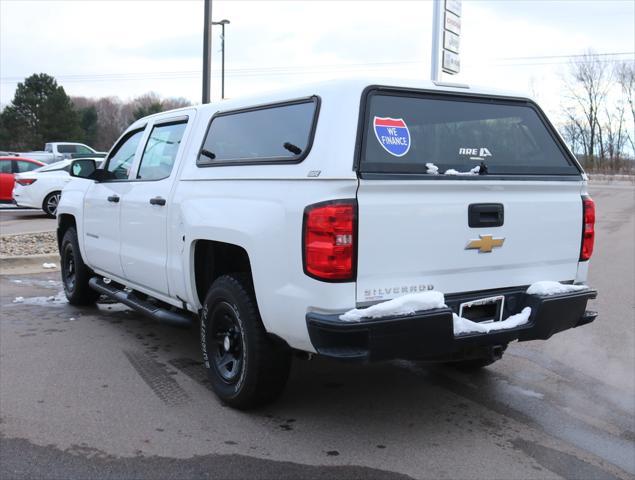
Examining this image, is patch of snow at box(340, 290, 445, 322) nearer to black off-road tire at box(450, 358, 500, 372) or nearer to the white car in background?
black off-road tire at box(450, 358, 500, 372)

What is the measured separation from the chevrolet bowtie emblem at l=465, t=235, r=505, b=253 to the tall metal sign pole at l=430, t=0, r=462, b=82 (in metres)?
7.54

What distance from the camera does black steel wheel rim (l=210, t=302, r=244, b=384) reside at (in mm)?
4148

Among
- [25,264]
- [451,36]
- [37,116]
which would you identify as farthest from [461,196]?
[37,116]

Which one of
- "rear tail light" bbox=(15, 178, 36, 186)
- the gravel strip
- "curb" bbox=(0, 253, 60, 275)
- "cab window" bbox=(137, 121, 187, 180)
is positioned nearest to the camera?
"cab window" bbox=(137, 121, 187, 180)

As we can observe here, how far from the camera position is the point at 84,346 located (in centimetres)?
566

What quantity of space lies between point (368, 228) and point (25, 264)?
780 cm

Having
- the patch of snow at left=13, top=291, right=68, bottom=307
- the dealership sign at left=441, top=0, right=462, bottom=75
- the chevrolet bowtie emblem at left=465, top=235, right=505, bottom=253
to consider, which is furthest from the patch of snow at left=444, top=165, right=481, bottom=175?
the dealership sign at left=441, top=0, right=462, bottom=75

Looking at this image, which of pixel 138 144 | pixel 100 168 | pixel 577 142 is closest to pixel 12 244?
pixel 100 168

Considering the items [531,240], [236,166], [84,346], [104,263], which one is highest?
[236,166]

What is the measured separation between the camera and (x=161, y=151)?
5289 millimetres

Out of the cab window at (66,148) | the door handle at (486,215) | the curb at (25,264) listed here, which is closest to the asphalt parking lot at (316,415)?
the door handle at (486,215)

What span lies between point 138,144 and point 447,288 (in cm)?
332

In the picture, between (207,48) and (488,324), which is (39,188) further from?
(488,324)

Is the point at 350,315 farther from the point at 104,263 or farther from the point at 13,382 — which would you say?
the point at 104,263
